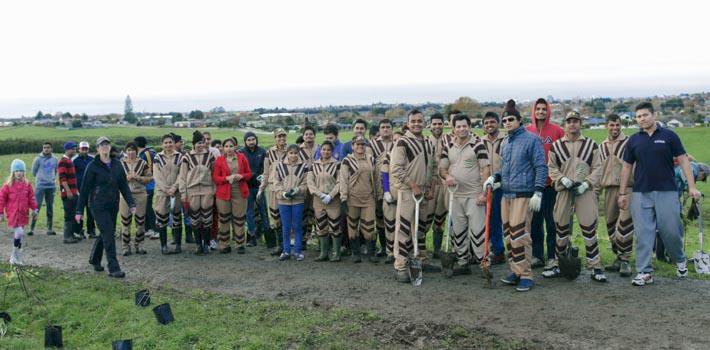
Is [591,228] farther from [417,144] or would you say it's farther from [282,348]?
[282,348]

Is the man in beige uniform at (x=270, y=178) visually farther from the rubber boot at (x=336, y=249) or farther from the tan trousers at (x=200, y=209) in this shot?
the rubber boot at (x=336, y=249)

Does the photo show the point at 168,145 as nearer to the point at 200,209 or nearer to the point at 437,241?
the point at 200,209

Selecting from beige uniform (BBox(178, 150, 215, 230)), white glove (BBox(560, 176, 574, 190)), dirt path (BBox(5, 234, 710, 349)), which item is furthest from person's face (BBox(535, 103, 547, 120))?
beige uniform (BBox(178, 150, 215, 230))

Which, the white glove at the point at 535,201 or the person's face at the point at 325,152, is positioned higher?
the person's face at the point at 325,152

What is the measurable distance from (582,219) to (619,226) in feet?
2.54

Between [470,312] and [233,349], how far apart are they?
279cm

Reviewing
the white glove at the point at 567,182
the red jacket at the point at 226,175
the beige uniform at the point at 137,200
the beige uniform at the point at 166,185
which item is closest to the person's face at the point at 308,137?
the red jacket at the point at 226,175

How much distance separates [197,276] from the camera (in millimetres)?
9656

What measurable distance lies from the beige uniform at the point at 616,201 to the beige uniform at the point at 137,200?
26.4ft

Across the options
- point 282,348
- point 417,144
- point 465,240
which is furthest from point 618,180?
point 282,348

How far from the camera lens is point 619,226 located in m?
8.93

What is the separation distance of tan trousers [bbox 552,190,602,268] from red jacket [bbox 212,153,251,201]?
5440mm

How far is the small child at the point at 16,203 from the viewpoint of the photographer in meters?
10.6

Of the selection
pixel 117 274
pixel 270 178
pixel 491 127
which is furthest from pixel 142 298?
pixel 491 127
